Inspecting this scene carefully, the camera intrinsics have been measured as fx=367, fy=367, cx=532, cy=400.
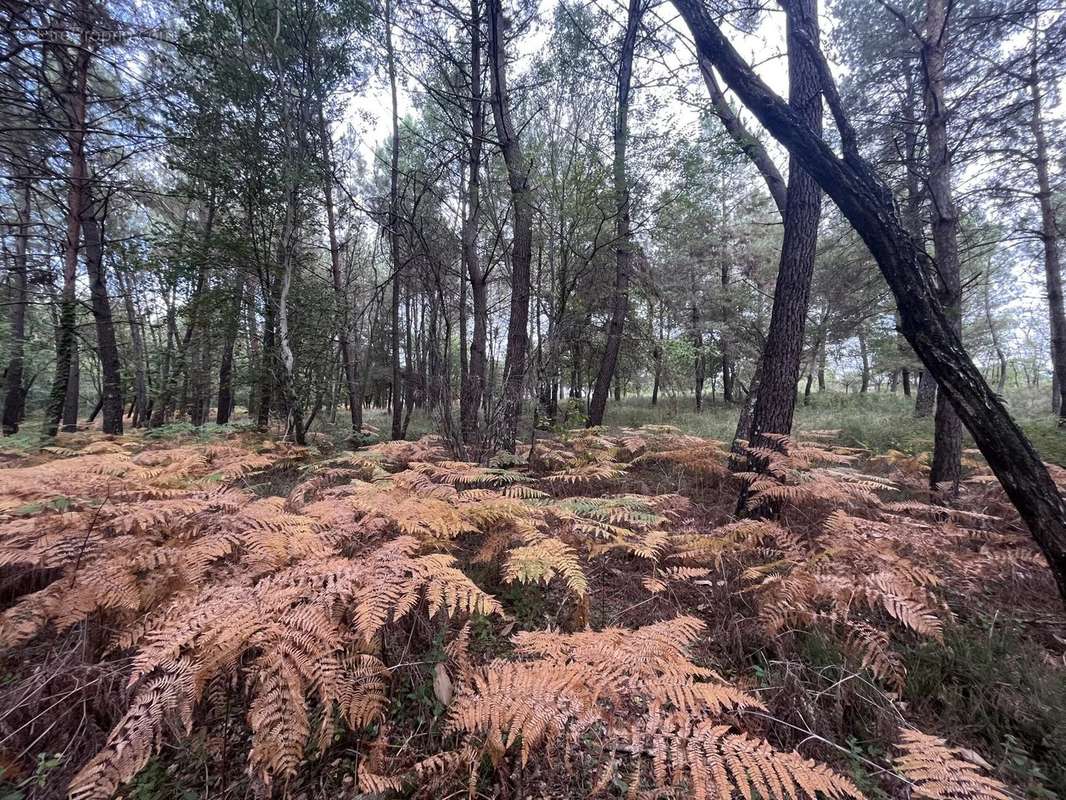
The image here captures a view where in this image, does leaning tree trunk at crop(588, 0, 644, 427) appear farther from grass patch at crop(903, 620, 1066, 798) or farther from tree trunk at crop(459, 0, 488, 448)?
grass patch at crop(903, 620, 1066, 798)

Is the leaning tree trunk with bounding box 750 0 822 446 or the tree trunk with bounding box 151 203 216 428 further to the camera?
the tree trunk with bounding box 151 203 216 428

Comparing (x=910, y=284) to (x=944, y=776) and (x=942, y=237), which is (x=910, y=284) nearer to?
(x=944, y=776)

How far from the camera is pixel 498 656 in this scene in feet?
6.73

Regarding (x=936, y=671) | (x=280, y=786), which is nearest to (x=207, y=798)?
(x=280, y=786)

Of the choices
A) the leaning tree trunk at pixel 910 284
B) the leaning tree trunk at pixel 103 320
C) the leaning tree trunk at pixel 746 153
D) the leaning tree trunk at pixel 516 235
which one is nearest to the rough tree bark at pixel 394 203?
the leaning tree trunk at pixel 516 235

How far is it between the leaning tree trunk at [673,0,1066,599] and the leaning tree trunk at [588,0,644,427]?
154 inches

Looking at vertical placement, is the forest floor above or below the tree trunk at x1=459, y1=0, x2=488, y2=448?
below

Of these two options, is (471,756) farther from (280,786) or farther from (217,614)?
(217,614)

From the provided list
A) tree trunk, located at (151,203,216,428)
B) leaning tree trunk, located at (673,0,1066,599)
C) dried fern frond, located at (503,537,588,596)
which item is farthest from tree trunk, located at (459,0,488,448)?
tree trunk, located at (151,203,216,428)

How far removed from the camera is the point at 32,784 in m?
1.41

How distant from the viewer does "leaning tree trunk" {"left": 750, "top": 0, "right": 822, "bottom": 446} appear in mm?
3535

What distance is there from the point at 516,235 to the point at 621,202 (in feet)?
8.58

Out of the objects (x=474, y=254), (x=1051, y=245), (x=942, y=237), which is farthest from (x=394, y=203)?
(x=1051, y=245)

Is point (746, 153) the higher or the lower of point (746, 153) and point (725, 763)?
the higher
